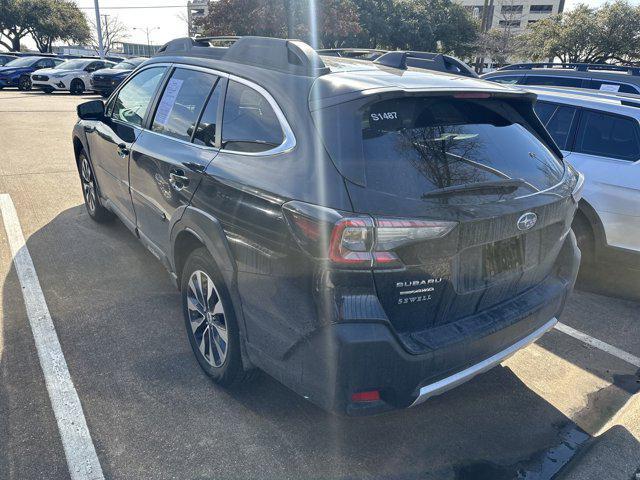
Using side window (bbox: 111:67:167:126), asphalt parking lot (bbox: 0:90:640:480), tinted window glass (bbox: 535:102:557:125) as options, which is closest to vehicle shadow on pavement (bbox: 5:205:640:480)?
asphalt parking lot (bbox: 0:90:640:480)

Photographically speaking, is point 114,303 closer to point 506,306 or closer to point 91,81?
point 506,306

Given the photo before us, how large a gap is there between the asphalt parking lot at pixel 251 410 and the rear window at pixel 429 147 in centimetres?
134

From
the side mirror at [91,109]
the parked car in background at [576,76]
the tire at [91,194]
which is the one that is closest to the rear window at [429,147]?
the side mirror at [91,109]

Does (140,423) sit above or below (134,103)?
below

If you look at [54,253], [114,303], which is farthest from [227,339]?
[54,253]

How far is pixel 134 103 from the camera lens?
163 inches

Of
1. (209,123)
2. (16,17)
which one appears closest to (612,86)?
(209,123)

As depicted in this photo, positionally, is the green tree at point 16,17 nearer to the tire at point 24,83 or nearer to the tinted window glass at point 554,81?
the tire at point 24,83

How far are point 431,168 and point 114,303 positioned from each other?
110 inches

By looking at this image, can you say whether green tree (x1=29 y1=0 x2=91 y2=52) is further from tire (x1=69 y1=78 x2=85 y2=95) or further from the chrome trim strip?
the chrome trim strip

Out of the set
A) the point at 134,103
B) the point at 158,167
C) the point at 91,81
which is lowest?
the point at 91,81

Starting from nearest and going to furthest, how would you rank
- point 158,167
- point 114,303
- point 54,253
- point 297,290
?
point 297,290
point 158,167
point 114,303
point 54,253

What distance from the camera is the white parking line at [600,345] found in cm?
351

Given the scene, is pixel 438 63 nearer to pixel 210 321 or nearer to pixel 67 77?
pixel 210 321
